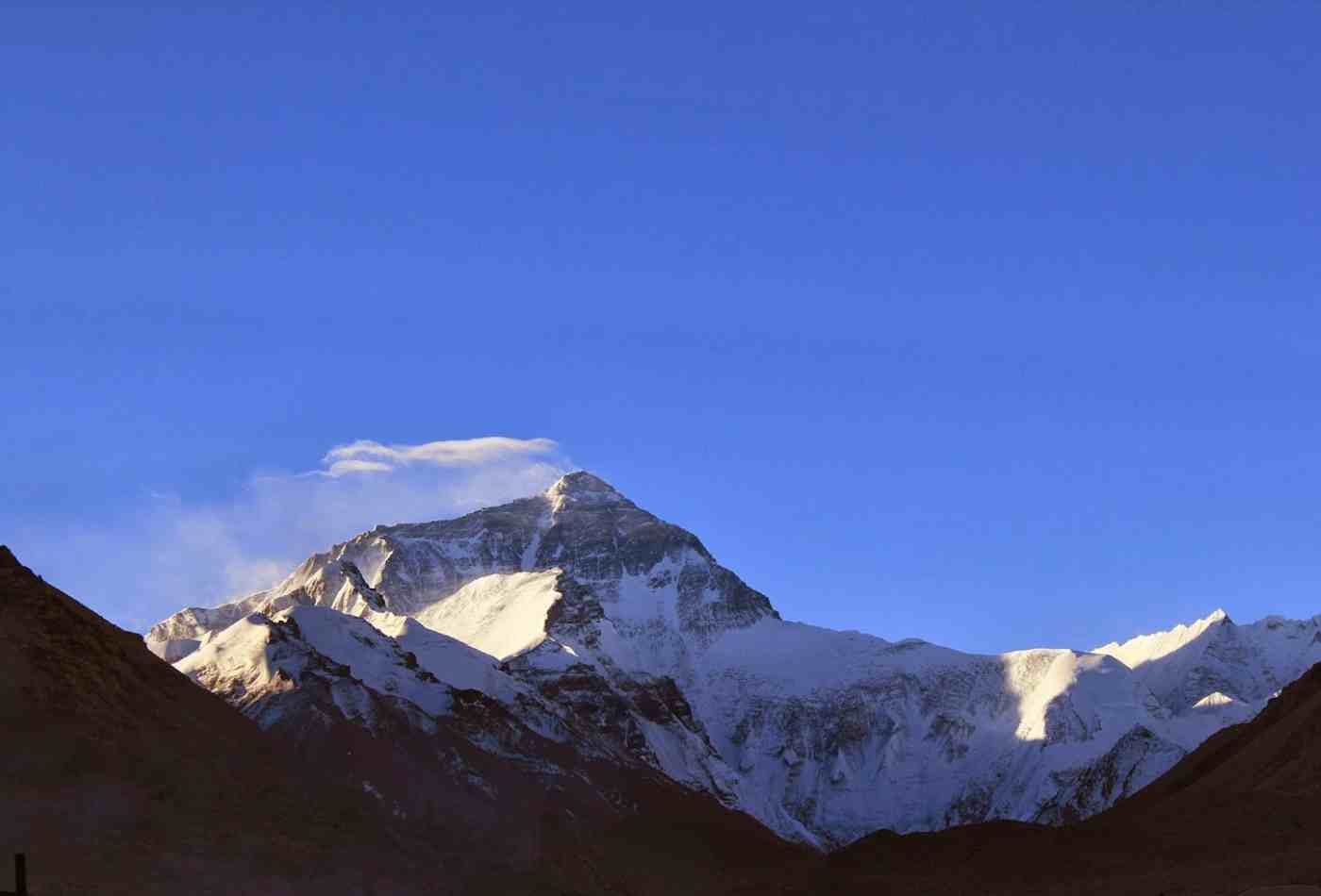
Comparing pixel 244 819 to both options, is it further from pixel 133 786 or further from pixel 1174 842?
pixel 1174 842

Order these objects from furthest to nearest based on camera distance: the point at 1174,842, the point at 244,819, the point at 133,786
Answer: the point at 1174,842
the point at 244,819
the point at 133,786

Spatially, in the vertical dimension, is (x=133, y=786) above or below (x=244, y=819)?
above

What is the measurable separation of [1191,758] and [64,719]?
312ft

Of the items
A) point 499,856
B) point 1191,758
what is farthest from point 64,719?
point 1191,758

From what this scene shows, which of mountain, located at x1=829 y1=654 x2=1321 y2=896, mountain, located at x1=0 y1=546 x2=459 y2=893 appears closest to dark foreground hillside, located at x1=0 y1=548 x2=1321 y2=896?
mountain, located at x1=0 y1=546 x2=459 y2=893

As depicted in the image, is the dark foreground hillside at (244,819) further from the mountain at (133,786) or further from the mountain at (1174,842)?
the mountain at (1174,842)

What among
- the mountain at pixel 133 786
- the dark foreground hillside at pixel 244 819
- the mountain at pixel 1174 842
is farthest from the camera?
the mountain at pixel 1174 842

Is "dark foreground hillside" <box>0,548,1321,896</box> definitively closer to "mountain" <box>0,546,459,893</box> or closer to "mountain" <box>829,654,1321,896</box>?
"mountain" <box>0,546,459,893</box>

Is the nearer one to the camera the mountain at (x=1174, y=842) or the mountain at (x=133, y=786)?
the mountain at (x=133, y=786)

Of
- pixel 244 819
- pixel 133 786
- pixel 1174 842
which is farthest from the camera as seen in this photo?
pixel 1174 842

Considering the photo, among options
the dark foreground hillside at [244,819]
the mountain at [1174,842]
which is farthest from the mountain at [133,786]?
the mountain at [1174,842]

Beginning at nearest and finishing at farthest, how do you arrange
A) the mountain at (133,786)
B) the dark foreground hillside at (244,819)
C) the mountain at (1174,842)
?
1. the mountain at (133,786)
2. the dark foreground hillside at (244,819)
3. the mountain at (1174,842)

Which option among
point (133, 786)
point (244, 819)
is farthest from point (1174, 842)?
point (133, 786)

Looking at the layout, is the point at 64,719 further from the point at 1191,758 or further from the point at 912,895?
the point at 1191,758
